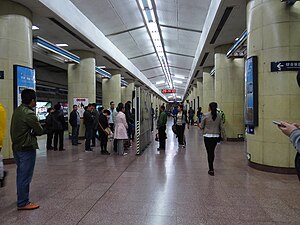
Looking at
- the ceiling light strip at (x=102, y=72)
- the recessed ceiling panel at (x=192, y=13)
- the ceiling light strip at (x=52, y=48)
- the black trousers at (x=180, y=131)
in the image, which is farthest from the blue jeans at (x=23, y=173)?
the ceiling light strip at (x=102, y=72)

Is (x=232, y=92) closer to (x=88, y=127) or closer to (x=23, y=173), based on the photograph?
(x=88, y=127)

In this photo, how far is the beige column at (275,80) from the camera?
5453mm

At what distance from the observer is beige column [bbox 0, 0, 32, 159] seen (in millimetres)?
6520

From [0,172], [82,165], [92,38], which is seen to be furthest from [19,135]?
[92,38]

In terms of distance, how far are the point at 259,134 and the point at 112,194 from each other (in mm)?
3552

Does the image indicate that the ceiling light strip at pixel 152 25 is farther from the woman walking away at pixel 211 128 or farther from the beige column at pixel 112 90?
the woman walking away at pixel 211 128

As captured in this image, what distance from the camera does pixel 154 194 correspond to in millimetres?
4195

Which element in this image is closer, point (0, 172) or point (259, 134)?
point (0, 172)

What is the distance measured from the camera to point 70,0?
8633mm

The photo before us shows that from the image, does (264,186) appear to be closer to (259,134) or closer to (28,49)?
(259,134)

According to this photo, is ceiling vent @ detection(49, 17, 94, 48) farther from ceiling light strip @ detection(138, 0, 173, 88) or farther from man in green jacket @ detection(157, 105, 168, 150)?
man in green jacket @ detection(157, 105, 168, 150)

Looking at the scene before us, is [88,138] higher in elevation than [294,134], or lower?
lower

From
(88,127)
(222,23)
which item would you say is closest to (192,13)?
(222,23)

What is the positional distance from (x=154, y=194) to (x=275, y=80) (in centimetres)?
353
